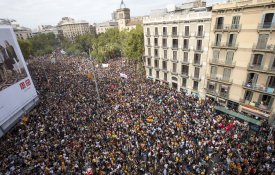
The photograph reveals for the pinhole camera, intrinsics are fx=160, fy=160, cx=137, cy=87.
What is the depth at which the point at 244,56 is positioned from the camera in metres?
21.4

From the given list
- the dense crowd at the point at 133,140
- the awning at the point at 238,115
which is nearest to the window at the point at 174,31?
the dense crowd at the point at 133,140

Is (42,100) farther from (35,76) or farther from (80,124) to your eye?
(35,76)

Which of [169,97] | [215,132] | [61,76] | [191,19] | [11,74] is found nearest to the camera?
[215,132]

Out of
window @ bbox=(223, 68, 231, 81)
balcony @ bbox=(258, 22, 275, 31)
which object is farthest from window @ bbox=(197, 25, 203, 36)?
balcony @ bbox=(258, 22, 275, 31)

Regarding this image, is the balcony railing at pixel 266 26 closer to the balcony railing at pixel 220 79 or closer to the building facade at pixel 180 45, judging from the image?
the building facade at pixel 180 45

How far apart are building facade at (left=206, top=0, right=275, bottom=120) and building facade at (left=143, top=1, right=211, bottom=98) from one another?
1.76 meters

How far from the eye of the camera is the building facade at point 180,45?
2552 cm

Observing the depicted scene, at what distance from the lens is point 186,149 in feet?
58.0

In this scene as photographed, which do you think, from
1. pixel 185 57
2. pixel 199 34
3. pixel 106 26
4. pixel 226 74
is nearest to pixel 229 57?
pixel 226 74

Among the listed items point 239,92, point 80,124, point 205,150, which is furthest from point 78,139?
point 239,92

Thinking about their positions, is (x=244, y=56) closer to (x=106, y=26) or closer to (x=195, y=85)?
(x=195, y=85)

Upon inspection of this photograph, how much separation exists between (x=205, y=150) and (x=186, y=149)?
6.68 feet

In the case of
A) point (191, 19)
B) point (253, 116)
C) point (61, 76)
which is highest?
point (191, 19)

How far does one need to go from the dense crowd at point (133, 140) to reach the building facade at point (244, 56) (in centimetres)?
317
